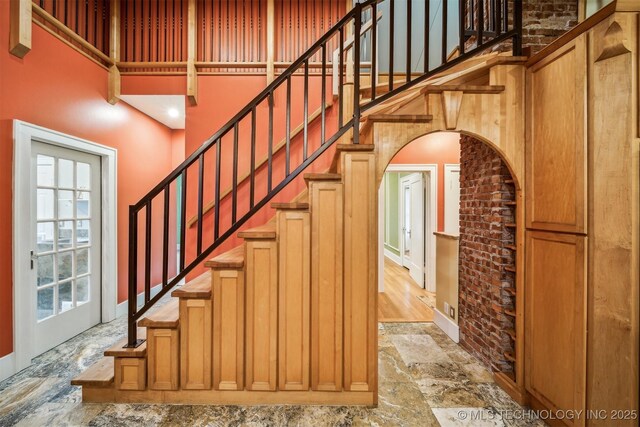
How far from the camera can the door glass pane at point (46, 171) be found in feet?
8.07

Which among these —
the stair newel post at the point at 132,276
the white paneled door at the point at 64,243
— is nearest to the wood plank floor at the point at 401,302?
the stair newel post at the point at 132,276

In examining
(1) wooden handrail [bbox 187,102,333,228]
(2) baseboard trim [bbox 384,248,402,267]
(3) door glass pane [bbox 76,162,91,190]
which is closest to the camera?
(3) door glass pane [bbox 76,162,91,190]

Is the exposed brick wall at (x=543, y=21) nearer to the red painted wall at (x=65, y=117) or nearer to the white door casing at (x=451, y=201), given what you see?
the white door casing at (x=451, y=201)

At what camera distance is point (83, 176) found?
2900 mm

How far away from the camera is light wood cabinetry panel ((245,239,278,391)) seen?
1.80m

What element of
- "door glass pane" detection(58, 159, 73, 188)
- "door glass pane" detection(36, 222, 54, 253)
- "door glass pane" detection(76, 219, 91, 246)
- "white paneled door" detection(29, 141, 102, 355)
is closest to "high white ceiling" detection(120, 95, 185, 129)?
"white paneled door" detection(29, 141, 102, 355)

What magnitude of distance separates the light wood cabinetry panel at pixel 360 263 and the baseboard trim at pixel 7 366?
2.56m

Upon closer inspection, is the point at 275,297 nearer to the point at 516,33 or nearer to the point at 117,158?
the point at 516,33

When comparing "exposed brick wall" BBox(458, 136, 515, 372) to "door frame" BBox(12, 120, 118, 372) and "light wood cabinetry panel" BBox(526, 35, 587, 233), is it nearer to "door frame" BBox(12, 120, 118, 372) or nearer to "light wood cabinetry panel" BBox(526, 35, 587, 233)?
"light wood cabinetry panel" BBox(526, 35, 587, 233)

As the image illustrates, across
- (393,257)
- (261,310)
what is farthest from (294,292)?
(393,257)

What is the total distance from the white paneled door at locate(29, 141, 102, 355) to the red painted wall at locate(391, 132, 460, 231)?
372 cm

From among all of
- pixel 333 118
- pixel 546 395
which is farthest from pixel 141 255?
pixel 546 395

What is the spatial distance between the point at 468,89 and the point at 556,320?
4.81 feet

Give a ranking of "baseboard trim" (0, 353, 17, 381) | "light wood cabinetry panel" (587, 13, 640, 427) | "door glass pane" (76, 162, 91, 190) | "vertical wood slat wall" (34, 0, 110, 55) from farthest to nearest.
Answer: "door glass pane" (76, 162, 91, 190) → "vertical wood slat wall" (34, 0, 110, 55) → "baseboard trim" (0, 353, 17, 381) → "light wood cabinetry panel" (587, 13, 640, 427)
